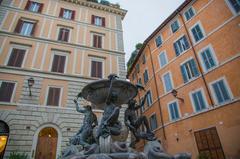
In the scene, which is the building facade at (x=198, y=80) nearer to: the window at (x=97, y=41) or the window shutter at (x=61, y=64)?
the window at (x=97, y=41)

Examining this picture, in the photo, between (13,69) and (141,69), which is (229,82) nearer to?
(141,69)

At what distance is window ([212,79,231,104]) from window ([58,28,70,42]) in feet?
46.8

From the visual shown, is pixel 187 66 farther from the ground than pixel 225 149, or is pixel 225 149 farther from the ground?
pixel 187 66

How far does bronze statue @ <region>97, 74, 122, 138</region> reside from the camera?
515cm

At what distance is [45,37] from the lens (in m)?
16.3

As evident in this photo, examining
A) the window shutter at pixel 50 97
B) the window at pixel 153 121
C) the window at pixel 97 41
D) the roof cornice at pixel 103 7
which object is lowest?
the window at pixel 153 121

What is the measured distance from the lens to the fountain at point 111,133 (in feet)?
15.1

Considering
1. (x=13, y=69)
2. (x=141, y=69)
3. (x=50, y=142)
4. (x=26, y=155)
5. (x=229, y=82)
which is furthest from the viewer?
(x=141, y=69)

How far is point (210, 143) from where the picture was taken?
1282cm

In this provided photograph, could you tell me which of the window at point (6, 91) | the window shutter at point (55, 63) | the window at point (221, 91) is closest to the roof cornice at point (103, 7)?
the window shutter at point (55, 63)

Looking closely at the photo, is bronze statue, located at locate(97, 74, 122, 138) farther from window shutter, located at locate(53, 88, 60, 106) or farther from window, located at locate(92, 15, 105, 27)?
window, located at locate(92, 15, 105, 27)

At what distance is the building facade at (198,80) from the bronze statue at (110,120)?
32.6ft

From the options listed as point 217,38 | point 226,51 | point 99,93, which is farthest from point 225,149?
point 99,93

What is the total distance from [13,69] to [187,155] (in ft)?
45.4
